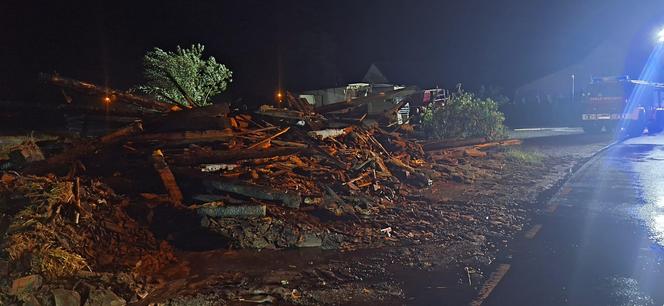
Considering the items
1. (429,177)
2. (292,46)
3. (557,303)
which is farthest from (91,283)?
(292,46)

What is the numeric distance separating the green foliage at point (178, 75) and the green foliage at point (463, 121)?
718 cm

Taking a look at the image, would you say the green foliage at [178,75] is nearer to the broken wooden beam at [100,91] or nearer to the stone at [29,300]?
the broken wooden beam at [100,91]

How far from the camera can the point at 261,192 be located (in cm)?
729

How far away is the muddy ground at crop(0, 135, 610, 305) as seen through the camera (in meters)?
4.62

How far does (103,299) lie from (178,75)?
418 inches

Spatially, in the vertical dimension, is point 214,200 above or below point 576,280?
above

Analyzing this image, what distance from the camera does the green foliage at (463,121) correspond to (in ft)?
51.5

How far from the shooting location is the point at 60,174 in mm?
7477

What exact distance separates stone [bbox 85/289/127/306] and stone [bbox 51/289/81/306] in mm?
87

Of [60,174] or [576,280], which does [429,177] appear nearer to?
[576,280]

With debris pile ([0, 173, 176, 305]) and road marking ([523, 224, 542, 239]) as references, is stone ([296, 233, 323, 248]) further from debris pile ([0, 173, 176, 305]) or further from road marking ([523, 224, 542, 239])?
road marking ([523, 224, 542, 239])

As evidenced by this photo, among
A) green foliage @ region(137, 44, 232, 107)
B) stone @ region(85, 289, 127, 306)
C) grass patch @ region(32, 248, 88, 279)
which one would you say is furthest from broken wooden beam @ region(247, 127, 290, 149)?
stone @ region(85, 289, 127, 306)

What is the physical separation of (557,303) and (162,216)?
5099 millimetres

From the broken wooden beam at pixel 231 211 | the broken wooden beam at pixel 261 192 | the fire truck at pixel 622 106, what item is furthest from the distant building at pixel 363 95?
the fire truck at pixel 622 106
